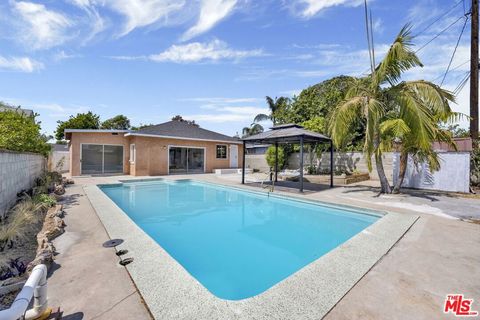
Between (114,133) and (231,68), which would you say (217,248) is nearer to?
(231,68)

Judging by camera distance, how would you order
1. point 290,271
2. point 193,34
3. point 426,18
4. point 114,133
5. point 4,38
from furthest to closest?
1. point 114,133
2. point 426,18
3. point 193,34
4. point 4,38
5. point 290,271

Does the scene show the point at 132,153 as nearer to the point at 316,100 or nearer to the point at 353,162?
the point at 353,162

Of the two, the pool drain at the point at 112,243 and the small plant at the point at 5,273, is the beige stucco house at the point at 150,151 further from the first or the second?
the small plant at the point at 5,273

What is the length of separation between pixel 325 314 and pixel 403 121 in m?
8.45

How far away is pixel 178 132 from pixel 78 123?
71.0 feet

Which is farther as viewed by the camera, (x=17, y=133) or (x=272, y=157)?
(x=272, y=157)

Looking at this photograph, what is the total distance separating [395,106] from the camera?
929 centimetres

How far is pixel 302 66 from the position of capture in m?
14.2

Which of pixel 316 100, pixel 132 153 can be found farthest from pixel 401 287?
pixel 316 100

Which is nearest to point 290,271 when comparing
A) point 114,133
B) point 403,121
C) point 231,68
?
point 403,121

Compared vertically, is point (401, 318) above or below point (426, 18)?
below

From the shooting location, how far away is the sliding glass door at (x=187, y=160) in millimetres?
19797

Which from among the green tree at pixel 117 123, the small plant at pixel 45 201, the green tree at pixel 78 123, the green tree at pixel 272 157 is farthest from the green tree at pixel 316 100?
the green tree at pixel 117 123

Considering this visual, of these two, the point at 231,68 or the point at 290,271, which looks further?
the point at 231,68
